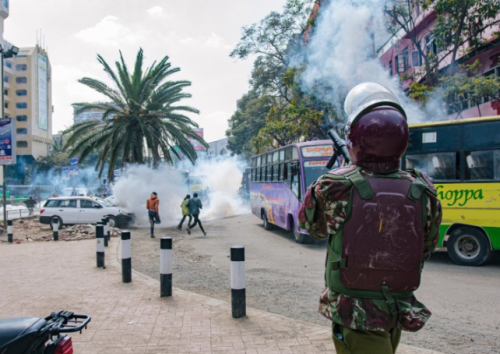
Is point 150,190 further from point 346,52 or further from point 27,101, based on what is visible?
point 27,101

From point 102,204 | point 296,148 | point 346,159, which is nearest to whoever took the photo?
point 346,159

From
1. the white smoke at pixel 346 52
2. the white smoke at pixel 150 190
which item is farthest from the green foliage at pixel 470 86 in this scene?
the white smoke at pixel 150 190

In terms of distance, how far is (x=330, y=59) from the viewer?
17.9 m

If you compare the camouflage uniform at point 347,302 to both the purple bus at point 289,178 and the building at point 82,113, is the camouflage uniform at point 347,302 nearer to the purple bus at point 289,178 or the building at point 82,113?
the purple bus at point 289,178

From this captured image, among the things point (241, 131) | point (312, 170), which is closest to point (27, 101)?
point (241, 131)

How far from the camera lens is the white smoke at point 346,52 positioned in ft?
54.5

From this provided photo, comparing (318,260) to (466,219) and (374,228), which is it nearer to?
(466,219)

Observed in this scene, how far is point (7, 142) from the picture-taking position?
16703 mm

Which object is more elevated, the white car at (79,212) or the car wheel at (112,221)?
the white car at (79,212)

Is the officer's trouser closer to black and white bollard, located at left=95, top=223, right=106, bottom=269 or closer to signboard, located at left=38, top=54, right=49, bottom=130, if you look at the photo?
black and white bollard, located at left=95, top=223, right=106, bottom=269

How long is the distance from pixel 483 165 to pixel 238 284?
6.35 meters

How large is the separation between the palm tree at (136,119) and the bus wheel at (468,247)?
16.3 metres

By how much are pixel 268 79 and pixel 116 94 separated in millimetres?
9892

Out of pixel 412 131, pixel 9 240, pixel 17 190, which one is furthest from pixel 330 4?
pixel 17 190
